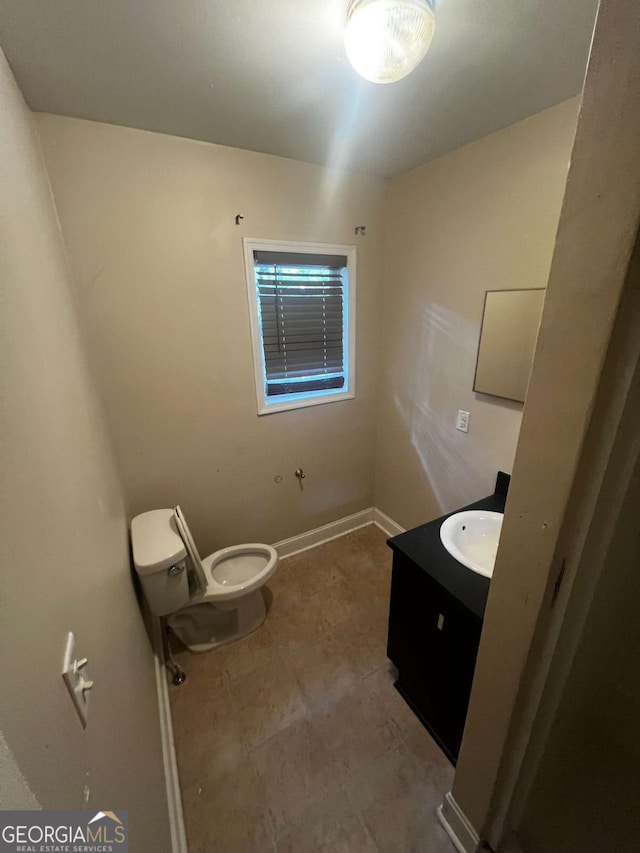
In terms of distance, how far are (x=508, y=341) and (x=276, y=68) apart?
1.35 metres

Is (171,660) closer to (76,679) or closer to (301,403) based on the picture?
(76,679)

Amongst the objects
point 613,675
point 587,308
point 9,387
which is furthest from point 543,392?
point 9,387

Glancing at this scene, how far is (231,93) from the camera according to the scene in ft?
3.71

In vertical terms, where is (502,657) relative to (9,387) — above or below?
below

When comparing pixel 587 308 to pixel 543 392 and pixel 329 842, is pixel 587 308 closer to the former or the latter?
pixel 543 392

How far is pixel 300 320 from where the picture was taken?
191 centimetres

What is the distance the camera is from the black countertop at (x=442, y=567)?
3.38ft

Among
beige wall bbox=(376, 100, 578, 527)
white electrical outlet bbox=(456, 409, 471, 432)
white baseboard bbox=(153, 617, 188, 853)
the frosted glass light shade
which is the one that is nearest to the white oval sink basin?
beige wall bbox=(376, 100, 578, 527)

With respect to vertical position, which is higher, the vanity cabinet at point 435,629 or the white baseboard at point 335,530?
the vanity cabinet at point 435,629

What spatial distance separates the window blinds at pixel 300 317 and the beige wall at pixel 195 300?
12 centimetres

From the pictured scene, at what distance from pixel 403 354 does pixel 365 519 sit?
133cm

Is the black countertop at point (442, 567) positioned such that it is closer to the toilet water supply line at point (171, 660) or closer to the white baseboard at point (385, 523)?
the white baseboard at point (385, 523)

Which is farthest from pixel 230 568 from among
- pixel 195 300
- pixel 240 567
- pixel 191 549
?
pixel 195 300

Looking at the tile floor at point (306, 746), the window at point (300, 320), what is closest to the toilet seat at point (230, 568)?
the tile floor at point (306, 746)
